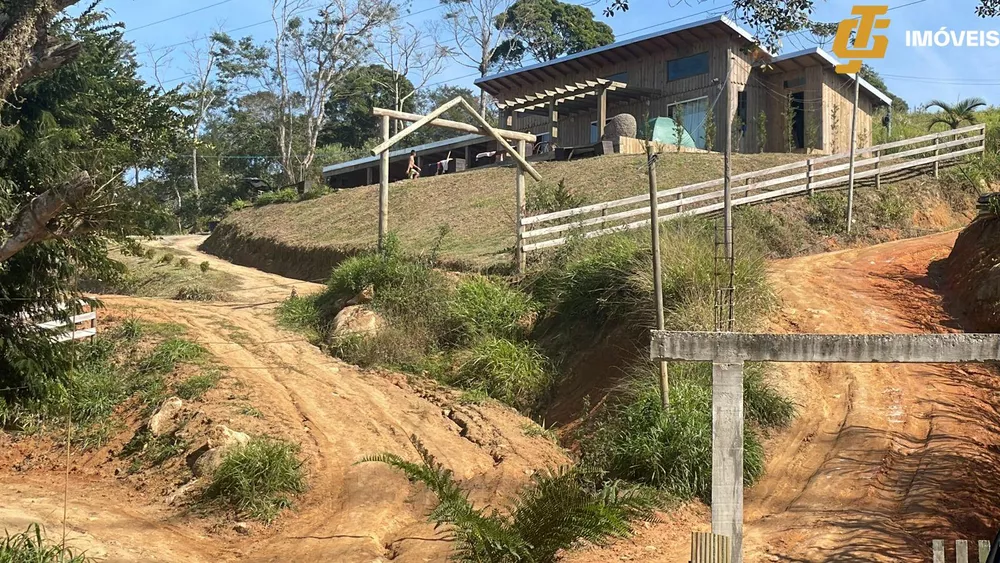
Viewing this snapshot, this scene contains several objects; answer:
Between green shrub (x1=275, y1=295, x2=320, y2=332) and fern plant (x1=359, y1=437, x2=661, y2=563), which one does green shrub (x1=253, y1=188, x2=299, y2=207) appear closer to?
green shrub (x1=275, y1=295, x2=320, y2=332)

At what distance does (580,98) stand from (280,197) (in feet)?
38.7

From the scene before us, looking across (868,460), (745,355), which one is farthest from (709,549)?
(868,460)

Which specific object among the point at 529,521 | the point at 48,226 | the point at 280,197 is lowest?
the point at 529,521

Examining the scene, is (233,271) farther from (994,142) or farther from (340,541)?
(994,142)

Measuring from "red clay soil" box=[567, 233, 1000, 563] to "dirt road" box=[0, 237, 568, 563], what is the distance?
212 centimetres

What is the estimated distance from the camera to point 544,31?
4819 centimetres

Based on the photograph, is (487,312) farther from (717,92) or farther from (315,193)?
(315,193)

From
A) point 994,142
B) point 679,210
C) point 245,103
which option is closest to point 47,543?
point 679,210

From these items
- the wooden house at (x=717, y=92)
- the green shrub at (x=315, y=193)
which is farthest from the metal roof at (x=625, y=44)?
the green shrub at (x=315, y=193)

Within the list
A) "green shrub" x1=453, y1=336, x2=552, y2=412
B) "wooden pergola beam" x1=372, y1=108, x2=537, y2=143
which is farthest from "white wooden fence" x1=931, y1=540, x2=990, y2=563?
"wooden pergola beam" x1=372, y1=108, x2=537, y2=143

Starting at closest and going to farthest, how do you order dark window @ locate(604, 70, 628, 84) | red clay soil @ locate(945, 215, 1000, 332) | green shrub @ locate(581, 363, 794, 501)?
green shrub @ locate(581, 363, 794, 501) → red clay soil @ locate(945, 215, 1000, 332) → dark window @ locate(604, 70, 628, 84)

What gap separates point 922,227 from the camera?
19.0 metres

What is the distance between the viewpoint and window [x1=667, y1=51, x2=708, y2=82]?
2720 cm

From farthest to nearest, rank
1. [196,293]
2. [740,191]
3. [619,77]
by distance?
1. [619,77]
2. [196,293]
3. [740,191]
